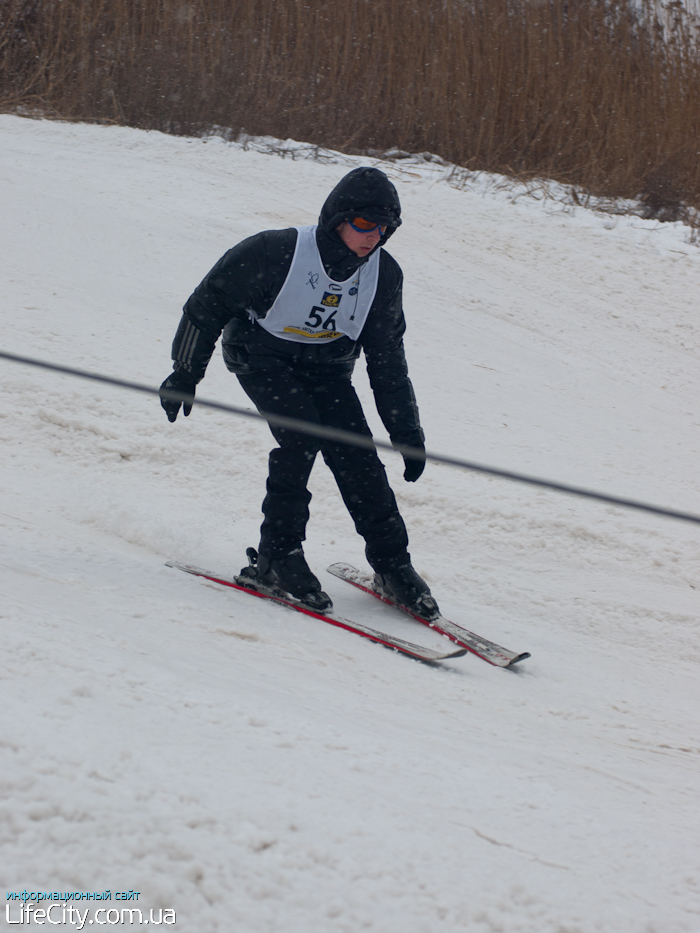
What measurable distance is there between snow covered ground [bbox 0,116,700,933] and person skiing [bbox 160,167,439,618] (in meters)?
0.25

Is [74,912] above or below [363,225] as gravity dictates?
below

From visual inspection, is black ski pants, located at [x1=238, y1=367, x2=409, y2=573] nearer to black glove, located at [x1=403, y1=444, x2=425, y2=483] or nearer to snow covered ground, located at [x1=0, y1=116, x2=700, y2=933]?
black glove, located at [x1=403, y1=444, x2=425, y2=483]

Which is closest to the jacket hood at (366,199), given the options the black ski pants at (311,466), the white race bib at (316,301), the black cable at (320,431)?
the white race bib at (316,301)

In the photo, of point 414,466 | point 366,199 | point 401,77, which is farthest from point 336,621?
point 401,77

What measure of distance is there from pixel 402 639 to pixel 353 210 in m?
1.44

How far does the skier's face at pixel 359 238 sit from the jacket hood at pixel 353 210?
2cm

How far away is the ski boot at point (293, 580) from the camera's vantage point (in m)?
2.80

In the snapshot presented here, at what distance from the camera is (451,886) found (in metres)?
1.30

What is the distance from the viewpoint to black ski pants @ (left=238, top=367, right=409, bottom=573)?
8.93 feet

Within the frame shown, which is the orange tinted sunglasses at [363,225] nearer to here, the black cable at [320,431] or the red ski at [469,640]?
the black cable at [320,431]

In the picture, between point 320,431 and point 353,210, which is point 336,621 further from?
point 353,210

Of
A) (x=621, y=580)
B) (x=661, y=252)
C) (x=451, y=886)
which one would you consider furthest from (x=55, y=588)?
(x=661, y=252)

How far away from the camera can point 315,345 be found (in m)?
2.78

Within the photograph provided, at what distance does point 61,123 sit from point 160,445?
5.73m
